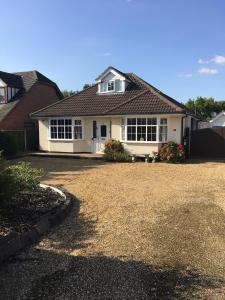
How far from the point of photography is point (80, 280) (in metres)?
4.54

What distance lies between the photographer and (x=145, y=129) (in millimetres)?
20125

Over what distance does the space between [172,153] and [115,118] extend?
189 inches

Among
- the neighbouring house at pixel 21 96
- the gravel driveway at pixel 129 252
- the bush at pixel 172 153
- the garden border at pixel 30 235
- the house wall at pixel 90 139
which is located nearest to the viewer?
the gravel driveway at pixel 129 252

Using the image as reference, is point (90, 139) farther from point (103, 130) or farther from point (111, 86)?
point (111, 86)

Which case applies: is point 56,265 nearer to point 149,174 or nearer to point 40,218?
point 40,218

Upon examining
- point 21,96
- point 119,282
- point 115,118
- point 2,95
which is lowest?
point 119,282

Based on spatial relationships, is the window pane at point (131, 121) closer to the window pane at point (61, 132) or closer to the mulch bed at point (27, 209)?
the window pane at point (61, 132)

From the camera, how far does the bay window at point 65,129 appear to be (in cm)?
2319

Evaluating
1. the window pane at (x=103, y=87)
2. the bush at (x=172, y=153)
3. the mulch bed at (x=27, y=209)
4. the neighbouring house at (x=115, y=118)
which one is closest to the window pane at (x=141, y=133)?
the neighbouring house at (x=115, y=118)

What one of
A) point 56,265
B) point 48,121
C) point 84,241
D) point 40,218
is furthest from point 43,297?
point 48,121

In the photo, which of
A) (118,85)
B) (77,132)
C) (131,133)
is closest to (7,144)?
(77,132)

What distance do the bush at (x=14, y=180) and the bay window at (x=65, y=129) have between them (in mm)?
14417

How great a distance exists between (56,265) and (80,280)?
0.65 metres

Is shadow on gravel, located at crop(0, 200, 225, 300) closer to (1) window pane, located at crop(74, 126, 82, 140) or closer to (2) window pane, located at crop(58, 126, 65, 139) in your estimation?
(1) window pane, located at crop(74, 126, 82, 140)
